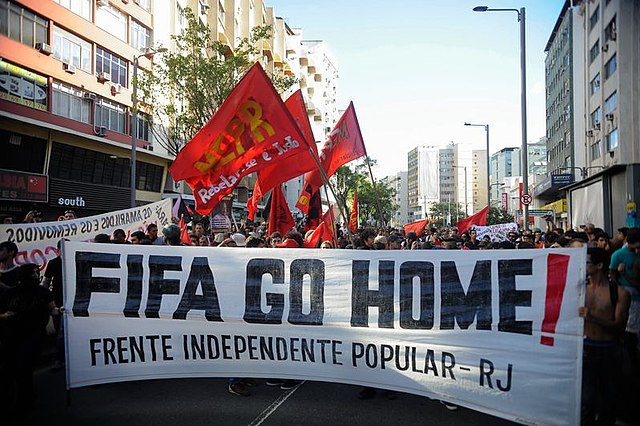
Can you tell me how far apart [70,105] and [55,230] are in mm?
19063

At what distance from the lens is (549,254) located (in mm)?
4754

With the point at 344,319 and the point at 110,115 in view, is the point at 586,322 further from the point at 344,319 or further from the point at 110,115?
the point at 110,115

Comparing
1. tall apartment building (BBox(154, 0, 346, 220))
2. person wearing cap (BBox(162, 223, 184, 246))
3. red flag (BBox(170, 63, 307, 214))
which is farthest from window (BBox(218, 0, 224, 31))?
person wearing cap (BBox(162, 223, 184, 246))

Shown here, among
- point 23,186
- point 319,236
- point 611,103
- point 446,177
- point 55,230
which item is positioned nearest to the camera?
point 55,230

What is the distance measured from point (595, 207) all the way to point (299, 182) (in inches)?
2316

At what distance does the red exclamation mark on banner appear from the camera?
4633 millimetres

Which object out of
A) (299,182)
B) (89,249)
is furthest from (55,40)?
(299,182)

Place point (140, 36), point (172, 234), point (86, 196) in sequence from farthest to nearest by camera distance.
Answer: point (140, 36) → point (86, 196) → point (172, 234)

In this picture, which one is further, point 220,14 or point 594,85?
point 220,14

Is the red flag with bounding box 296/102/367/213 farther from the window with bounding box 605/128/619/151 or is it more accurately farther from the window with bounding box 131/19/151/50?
the window with bounding box 605/128/619/151

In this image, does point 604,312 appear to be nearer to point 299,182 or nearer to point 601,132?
point 601,132

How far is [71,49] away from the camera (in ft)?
86.9

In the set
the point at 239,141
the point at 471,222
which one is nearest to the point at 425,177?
the point at 471,222

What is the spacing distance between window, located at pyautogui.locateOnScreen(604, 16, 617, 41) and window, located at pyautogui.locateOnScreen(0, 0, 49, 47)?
31.5 metres
